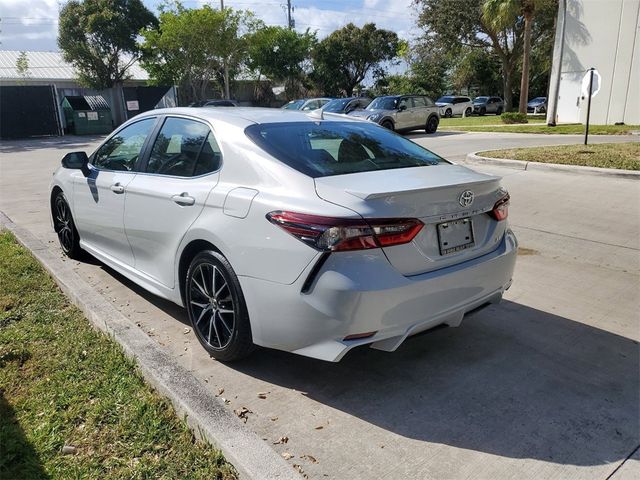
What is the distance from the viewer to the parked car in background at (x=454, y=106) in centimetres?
3947

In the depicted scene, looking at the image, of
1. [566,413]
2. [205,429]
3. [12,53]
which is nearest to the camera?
[205,429]

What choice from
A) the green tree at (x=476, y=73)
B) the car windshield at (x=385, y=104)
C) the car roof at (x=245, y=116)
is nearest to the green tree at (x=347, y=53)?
the green tree at (x=476, y=73)

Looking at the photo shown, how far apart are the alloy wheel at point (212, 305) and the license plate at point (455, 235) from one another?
127cm

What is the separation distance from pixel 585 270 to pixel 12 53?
52.1m

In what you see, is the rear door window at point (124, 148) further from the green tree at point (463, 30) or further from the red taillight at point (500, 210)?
the green tree at point (463, 30)

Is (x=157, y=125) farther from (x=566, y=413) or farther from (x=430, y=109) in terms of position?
(x=430, y=109)

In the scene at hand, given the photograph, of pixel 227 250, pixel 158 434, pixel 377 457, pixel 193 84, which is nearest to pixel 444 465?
pixel 377 457

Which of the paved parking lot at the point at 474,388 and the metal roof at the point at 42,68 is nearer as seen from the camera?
the paved parking lot at the point at 474,388

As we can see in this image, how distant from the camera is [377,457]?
2535mm

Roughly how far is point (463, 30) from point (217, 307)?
118ft

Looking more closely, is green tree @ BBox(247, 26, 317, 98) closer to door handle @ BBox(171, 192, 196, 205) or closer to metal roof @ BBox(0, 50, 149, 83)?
→ metal roof @ BBox(0, 50, 149, 83)

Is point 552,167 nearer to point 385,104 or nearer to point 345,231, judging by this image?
point 345,231

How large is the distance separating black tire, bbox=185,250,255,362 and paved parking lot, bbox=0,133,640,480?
0.17 meters

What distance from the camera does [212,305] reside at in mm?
3348
